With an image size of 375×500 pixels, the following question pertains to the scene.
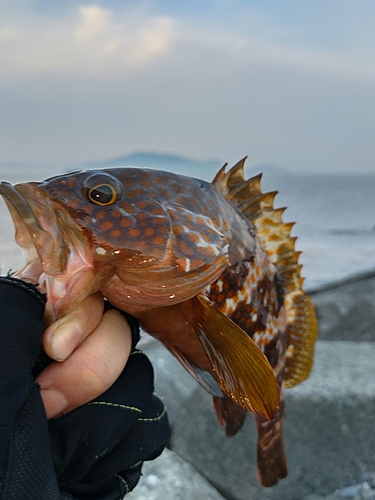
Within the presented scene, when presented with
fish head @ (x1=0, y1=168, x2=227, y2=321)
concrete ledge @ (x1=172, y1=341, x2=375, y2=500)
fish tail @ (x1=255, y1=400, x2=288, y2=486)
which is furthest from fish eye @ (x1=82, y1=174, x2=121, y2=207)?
concrete ledge @ (x1=172, y1=341, x2=375, y2=500)

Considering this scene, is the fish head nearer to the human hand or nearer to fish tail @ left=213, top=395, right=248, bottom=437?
the human hand

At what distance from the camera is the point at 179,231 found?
1460 mm

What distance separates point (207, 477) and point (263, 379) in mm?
2228

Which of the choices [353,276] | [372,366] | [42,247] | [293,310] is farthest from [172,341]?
[353,276]

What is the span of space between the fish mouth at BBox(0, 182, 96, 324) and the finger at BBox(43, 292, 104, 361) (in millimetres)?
32

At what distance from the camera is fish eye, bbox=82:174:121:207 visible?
1403 mm

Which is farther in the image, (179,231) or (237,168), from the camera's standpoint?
(237,168)

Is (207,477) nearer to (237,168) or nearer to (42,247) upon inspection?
(237,168)

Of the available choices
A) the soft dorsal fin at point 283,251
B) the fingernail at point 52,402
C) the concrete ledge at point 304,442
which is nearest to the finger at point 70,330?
the fingernail at point 52,402

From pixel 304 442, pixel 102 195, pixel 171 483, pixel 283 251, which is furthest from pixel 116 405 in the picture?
pixel 304 442

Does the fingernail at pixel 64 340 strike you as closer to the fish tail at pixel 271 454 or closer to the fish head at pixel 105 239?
the fish head at pixel 105 239

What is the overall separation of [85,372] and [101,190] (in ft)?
1.66

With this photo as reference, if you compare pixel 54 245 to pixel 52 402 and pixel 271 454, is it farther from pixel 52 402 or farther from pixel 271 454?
pixel 271 454

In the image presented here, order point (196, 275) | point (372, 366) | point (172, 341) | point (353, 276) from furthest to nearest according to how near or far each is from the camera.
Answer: point (353, 276) < point (372, 366) < point (172, 341) < point (196, 275)
